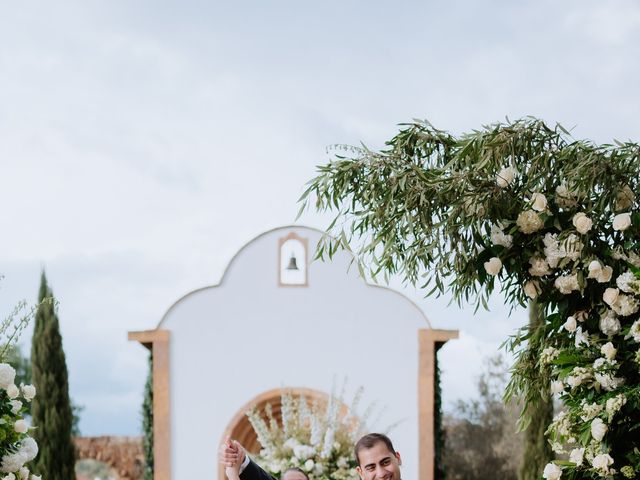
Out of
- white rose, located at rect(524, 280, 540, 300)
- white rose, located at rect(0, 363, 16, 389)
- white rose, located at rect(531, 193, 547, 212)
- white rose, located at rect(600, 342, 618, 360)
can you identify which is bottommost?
Answer: white rose, located at rect(0, 363, 16, 389)

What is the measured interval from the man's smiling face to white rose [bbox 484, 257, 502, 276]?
2.84 meters

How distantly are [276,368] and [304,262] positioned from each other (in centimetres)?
155

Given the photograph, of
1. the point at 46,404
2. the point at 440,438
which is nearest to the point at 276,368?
the point at 440,438

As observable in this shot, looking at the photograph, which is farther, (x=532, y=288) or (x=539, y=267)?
(x=532, y=288)

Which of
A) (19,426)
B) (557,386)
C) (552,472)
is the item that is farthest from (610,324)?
(19,426)

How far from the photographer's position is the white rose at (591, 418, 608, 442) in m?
6.14

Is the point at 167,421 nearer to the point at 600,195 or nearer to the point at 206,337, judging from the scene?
the point at 206,337

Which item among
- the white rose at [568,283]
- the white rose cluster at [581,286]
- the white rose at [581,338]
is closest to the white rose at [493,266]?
the white rose cluster at [581,286]

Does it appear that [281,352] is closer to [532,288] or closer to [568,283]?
[532,288]

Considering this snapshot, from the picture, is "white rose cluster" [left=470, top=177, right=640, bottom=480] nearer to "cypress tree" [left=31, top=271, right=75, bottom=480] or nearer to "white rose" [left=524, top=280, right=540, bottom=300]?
"white rose" [left=524, top=280, right=540, bottom=300]

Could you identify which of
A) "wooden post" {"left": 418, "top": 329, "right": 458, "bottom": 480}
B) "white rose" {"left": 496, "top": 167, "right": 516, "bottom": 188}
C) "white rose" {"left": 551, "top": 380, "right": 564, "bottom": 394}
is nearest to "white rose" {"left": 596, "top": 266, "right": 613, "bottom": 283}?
"white rose" {"left": 551, "top": 380, "right": 564, "bottom": 394}

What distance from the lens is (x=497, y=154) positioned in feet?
22.2

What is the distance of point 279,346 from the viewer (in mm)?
14141

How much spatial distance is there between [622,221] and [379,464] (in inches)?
125
